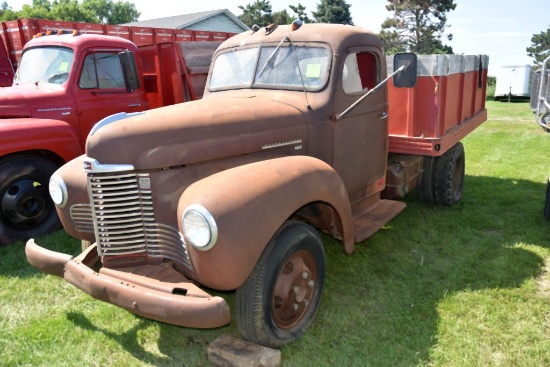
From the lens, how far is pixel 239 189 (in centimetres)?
261

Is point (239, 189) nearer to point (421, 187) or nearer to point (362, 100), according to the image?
point (362, 100)

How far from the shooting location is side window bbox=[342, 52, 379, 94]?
12.9 ft

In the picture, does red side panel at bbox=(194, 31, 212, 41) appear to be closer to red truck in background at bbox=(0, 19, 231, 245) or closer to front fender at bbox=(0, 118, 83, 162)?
red truck in background at bbox=(0, 19, 231, 245)

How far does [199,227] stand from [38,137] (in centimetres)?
322

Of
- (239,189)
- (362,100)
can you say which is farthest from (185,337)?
(362,100)

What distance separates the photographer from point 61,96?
18.0 ft

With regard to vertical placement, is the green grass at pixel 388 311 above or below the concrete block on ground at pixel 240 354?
below

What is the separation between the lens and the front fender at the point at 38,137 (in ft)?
15.4

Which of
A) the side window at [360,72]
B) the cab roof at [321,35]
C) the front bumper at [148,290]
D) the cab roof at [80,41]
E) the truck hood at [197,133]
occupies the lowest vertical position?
the front bumper at [148,290]

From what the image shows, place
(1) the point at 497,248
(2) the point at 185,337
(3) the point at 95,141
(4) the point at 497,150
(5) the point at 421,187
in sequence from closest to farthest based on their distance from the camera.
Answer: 1. (3) the point at 95,141
2. (2) the point at 185,337
3. (1) the point at 497,248
4. (5) the point at 421,187
5. (4) the point at 497,150

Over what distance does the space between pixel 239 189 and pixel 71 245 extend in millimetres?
2920

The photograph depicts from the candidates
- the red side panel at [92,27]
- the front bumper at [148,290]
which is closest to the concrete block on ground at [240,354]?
A: the front bumper at [148,290]

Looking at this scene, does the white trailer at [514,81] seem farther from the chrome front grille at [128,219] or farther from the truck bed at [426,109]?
the chrome front grille at [128,219]

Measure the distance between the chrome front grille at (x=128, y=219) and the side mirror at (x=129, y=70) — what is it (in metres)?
3.45
